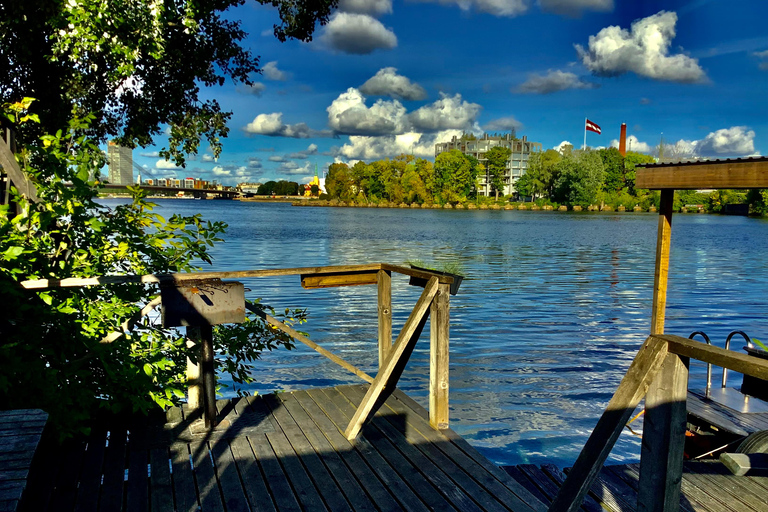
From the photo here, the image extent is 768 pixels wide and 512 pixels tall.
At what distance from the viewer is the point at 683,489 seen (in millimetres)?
4234

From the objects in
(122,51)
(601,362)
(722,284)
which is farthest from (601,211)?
(122,51)

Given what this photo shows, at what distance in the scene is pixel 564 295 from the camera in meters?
20.5

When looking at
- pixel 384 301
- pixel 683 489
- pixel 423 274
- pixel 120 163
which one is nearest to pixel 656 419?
pixel 683 489

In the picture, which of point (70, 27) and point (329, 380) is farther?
point (329, 380)

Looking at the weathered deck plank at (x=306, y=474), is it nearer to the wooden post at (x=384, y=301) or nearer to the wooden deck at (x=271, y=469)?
the wooden deck at (x=271, y=469)

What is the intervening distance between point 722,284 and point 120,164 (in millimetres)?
22624

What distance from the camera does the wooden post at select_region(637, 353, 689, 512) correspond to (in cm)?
205

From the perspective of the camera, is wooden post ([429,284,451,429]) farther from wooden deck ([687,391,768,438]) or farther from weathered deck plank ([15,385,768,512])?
wooden deck ([687,391,768,438])

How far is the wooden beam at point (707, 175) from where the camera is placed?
6.22m

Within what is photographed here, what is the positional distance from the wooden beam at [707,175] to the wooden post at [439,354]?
12.2ft

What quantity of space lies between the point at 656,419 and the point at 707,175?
229 inches

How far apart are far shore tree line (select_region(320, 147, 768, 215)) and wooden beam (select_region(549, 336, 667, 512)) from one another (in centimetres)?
10617

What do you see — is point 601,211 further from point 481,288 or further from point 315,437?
point 315,437

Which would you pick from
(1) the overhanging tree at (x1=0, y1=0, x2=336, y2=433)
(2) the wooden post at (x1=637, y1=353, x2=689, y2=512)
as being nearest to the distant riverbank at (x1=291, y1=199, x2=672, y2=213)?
(1) the overhanging tree at (x1=0, y1=0, x2=336, y2=433)
